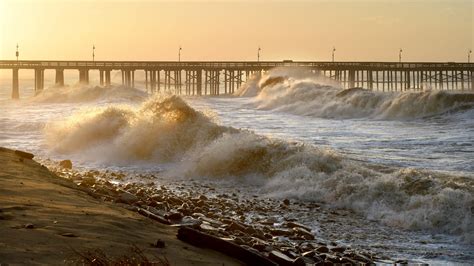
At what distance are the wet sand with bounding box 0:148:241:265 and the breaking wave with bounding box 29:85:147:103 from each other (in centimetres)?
5477

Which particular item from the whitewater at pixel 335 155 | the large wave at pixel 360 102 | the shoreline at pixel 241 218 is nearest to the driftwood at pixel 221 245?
the shoreline at pixel 241 218

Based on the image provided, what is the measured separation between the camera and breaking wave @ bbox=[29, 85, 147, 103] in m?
68.1

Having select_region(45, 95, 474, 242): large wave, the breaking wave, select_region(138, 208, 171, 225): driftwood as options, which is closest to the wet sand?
select_region(138, 208, 171, 225): driftwood

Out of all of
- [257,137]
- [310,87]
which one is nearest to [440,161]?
[257,137]

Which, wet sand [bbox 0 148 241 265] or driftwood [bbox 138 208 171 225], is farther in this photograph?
driftwood [bbox 138 208 171 225]

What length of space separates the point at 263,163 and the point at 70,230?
1007cm

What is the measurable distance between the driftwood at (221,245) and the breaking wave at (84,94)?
56.7m

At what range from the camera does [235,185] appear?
686 inches

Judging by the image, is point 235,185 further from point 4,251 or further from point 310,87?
point 310,87

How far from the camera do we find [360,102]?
45.5 m

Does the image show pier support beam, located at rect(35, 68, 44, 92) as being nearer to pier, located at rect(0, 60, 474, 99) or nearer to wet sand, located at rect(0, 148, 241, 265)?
pier, located at rect(0, 60, 474, 99)

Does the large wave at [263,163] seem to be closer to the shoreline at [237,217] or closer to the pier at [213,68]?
the shoreline at [237,217]

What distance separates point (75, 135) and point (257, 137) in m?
9.07

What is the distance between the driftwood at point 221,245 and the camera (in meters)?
8.62
